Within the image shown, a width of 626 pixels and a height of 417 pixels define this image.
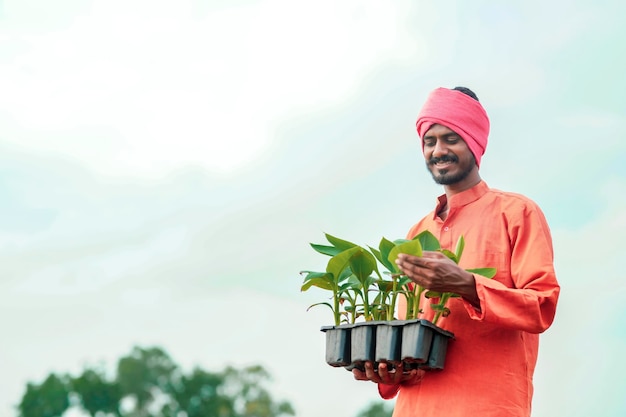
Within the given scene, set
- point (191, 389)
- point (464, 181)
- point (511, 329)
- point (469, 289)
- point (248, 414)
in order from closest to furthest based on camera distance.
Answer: point (469, 289) < point (511, 329) < point (464, 181) < point (248, 414) < point (191, 389)

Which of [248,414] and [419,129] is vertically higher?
[248,414]

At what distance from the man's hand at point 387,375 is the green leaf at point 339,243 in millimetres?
461

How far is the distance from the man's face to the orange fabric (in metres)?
0.19

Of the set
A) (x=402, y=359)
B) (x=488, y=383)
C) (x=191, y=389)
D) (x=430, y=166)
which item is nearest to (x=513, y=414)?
(x=488, y=383)

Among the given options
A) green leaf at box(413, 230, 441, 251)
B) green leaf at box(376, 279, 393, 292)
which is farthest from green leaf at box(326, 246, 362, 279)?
green leaf at box(413, 230, 441, 251)

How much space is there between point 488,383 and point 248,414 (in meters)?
49.1

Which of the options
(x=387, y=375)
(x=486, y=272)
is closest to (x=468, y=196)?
(x=486, y=272)

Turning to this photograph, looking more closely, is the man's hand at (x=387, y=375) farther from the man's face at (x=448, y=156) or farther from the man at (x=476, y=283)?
the man's face at (x=448, y=156)

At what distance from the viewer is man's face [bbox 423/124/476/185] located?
4035mm

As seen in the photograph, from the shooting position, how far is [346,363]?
377 cm

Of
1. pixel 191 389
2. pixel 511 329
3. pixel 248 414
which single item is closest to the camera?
pixel 511 329

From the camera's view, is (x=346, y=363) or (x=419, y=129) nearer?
(x=346, y=363)

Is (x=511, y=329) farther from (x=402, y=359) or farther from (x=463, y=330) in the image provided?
(x=402, y=359)

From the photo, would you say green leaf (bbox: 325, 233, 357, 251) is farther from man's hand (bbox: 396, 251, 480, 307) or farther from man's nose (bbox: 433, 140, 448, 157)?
man's nose (bbox: 433, 140, 448, 157)
